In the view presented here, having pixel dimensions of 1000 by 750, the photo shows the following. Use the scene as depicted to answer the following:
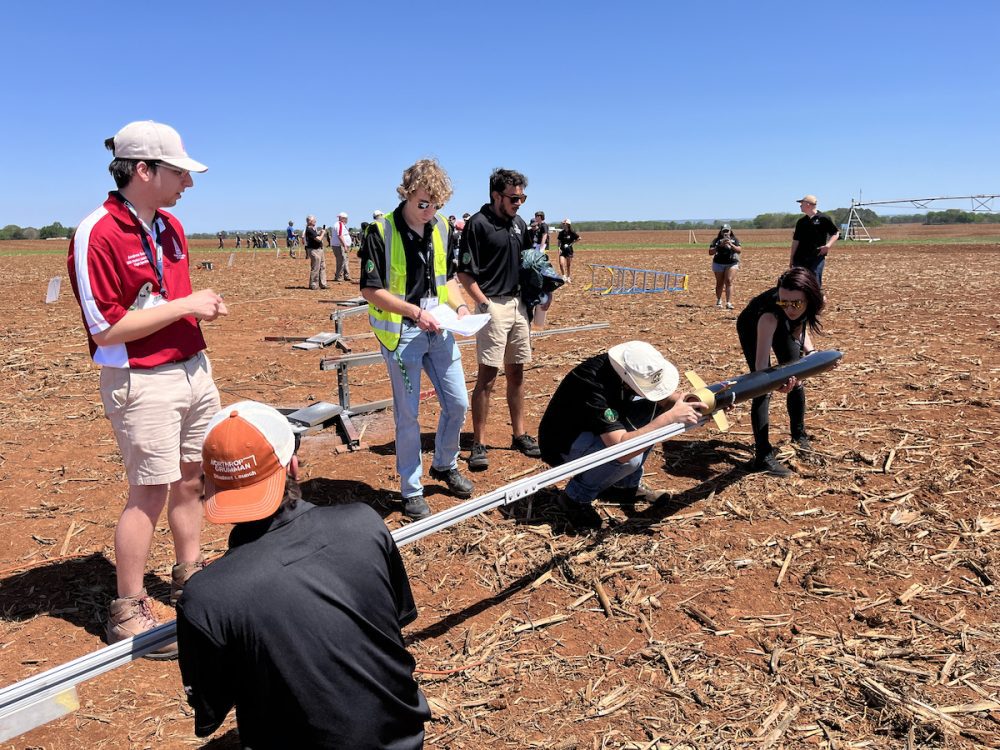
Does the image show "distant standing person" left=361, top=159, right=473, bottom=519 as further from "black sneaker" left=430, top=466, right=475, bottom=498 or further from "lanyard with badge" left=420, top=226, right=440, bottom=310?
"black sneaker" left=430, top=466, right=475, bottom=498

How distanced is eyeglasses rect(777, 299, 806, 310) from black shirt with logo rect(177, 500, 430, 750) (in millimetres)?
4040

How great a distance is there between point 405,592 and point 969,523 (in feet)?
13.6

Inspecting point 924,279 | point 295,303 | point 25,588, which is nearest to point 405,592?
point 25,588

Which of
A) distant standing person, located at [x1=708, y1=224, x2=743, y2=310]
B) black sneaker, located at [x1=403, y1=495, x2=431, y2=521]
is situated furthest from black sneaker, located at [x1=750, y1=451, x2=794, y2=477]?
distant standing person, located at [x1=708, y1=224, x2=743, y2=310]

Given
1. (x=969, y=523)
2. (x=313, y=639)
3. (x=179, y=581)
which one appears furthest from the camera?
(x=969, y=523)

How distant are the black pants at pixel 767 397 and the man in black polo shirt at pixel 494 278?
1821 millimetres

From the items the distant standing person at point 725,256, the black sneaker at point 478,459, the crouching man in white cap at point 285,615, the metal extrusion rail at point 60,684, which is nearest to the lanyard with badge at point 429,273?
the black sneaker at point 478,459

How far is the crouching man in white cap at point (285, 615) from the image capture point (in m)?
1.74

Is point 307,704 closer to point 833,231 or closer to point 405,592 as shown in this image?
point 405,592

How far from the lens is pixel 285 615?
5.70 ft

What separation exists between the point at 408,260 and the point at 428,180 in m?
0.55

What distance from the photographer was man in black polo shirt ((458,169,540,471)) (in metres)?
5.57

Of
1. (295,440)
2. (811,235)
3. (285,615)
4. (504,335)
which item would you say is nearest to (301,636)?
(285,615)

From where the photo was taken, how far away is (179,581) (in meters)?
3.68
